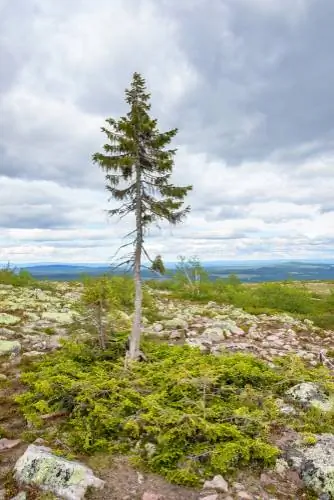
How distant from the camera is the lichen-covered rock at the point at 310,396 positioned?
982cm

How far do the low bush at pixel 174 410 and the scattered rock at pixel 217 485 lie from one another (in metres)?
0.18

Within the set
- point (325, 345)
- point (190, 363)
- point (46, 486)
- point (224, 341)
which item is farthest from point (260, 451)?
point (325, 345)

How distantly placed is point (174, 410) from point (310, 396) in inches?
163

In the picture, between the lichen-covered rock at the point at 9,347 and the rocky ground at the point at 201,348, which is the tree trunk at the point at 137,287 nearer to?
the rocky ground at the point at 201,348

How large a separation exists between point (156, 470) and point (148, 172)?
32.7 feet

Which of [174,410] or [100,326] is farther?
[100,326]

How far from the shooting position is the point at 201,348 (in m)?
16.3

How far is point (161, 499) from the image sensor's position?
20.9 ft

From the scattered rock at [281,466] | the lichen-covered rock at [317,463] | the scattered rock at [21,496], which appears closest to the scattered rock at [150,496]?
the scattered rock at [21,496]

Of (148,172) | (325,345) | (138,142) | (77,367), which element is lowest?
(325,345)

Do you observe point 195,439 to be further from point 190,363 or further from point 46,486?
point 190,363

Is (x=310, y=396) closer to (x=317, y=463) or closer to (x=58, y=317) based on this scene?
(x=317, y=463)

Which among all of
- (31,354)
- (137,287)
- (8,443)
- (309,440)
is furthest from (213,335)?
(8,443)

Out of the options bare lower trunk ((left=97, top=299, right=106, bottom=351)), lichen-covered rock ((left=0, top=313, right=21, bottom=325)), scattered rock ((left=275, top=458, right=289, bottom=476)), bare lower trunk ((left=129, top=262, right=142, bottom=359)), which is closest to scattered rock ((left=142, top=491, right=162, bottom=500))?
scattered rock ((left=275, top=458, right=289, bottom=476))
